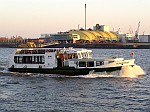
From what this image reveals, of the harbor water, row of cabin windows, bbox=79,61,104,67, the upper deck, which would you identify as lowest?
the harbor water

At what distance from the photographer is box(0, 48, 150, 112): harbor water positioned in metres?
32.8

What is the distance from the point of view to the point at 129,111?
31.3 meters

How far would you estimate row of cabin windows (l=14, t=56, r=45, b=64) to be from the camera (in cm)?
5644

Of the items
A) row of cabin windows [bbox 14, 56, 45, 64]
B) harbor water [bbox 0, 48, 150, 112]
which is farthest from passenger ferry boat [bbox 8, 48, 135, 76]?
harbor water [bbox 0, 48, 150, 112]

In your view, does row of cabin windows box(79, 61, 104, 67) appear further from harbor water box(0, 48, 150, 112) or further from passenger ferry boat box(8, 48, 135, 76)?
harbor water box(0, 48, 150, 112)

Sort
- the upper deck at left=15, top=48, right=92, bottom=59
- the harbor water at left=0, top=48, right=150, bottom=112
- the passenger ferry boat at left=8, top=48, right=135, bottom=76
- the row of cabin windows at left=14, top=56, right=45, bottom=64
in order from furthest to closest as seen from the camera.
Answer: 1. the row of cabin windows at left=14, top=56, right=45, bottom=64
2. the upper deck at left=15, top=48, right=92, bottom=59
3. the passenger ferry boat at left=8, top=48, right=135, bottom=76
4. the harbor water at left=0, top=48, right=150, bottom=112

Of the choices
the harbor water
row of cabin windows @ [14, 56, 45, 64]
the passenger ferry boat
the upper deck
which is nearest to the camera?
the harbor water

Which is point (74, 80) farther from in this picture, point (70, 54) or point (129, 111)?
point (129, 111)

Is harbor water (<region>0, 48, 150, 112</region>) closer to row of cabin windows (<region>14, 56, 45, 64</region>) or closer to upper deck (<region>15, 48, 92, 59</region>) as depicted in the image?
row of cabin windows (<region>14, 56, 45, 64</region>)

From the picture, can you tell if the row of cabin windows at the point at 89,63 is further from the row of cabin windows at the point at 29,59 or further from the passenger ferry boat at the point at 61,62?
the row of cabin windows at the point at 29,59

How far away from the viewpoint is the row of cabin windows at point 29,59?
56438 millimetres

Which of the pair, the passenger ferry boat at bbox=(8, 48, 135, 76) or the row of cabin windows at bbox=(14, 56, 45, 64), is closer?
the passenger ferry boat at bbox=(8, 48, 135, 76)

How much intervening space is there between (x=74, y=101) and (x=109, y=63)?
17.4 metres

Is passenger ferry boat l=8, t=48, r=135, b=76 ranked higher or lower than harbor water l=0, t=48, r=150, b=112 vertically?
higher
